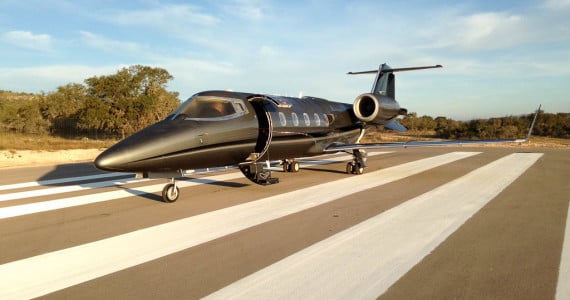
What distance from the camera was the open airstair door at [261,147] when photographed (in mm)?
9008

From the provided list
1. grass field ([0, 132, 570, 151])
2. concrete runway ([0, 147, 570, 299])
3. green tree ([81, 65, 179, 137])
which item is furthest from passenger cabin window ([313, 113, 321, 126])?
green tree ([81, 65, 179, 137])

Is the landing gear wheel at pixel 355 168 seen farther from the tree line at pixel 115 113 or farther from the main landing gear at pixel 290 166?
the tree line at pixel 115 113

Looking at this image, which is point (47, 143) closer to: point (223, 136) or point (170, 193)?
point (170, 193)

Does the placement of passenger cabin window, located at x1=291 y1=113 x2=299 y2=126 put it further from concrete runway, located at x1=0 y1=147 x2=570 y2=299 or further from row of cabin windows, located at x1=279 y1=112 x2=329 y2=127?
concrete runway, located at x1=0 y1=147 x2=570 y2=299

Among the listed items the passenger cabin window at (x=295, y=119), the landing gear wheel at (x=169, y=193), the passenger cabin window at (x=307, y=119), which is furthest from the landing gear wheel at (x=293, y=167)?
the landing gear wheel at (x=169, y=193)

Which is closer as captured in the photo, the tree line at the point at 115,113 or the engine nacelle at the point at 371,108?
the engine nacelle at the point at 371,108

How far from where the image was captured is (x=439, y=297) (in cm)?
334

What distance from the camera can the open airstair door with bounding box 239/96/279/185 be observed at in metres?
9.01

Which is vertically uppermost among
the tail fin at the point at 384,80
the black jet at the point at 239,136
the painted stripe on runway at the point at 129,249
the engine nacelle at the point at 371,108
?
the tail fin at the point at 384,80

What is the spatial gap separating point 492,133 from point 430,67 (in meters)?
35.0

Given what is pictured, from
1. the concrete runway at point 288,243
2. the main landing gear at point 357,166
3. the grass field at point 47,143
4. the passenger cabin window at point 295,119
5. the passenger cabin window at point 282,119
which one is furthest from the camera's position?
the grass field at point 47,143

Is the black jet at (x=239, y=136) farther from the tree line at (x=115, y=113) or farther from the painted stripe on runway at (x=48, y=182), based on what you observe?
the tree line at (x=115, y=113)

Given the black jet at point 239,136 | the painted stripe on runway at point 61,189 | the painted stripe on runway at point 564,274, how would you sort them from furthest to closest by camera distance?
1. the painted stripe on runway at point 61,189
2. the black jet at point 239,136
3. the painted stripe on runway at point 564,274

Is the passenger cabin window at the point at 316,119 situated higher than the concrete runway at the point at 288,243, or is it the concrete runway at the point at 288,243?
the passenger cabin window at the point at 316,119
